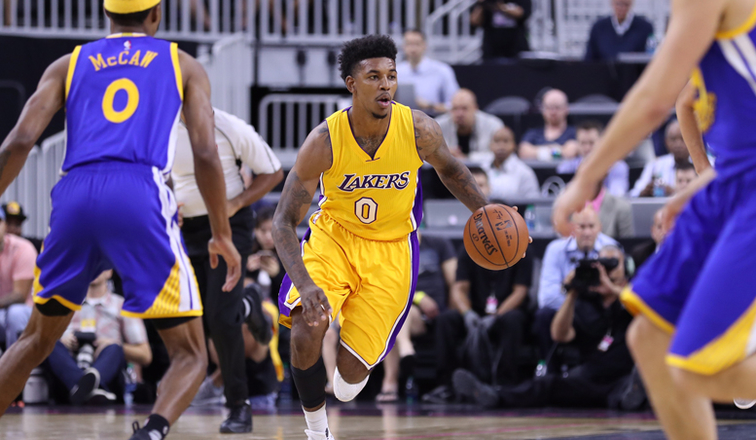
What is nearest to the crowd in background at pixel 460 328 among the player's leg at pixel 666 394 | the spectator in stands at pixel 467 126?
the spectator in stands at pixel 467 126

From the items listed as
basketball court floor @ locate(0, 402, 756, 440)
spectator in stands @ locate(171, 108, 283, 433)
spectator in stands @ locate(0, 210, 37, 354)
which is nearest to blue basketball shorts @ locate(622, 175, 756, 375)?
basketball court floor @ locate(0, 402, 756, 440)

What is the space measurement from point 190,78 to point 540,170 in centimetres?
622

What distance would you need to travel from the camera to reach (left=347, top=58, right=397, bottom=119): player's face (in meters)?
4.21

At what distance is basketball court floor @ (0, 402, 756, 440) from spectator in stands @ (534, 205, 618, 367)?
804 millimetres

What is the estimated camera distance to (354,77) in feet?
14.2

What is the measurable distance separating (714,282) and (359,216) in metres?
2.30

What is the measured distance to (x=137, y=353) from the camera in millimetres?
7625

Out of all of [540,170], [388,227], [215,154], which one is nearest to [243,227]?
[388,227]

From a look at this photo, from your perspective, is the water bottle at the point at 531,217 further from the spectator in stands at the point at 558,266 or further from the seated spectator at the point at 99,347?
the seated spectator at the point at 99,347

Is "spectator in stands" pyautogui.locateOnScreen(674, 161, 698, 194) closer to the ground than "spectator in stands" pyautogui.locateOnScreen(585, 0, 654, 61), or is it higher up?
closer to the ground

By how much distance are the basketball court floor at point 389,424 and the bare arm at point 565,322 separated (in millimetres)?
632

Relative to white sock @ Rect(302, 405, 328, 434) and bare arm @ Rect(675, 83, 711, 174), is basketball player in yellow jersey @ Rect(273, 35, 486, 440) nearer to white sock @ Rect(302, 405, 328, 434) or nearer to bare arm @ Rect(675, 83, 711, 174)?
white sock @ Rect(302, 405, 328, 434)

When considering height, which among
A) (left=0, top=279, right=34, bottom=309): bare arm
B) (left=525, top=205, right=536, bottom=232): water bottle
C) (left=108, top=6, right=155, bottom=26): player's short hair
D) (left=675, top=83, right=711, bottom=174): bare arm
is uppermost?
(left=108, top=6, right=155, bottom=26): player's short hair

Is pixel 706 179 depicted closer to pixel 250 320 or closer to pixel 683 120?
pixel 683 120
